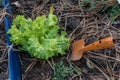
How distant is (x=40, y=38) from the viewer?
1816mm

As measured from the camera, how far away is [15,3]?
2186mm

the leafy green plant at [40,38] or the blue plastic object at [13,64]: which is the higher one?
the leafy green plant at [40,38]

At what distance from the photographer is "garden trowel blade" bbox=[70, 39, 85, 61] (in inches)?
72.2

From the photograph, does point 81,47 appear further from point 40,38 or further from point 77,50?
point 40,38

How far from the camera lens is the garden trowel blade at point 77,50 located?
6.02 ft

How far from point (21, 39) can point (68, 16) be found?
0.46m

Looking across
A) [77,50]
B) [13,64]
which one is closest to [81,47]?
[77,50]

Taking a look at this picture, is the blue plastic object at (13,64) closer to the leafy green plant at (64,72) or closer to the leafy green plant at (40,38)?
the leafy green plant at (40,38)

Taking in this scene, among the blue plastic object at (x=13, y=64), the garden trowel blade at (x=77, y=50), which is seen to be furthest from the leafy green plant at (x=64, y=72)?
the blue plastic object at (x=13, y=64)

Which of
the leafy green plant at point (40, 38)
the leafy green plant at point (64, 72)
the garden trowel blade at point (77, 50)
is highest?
the leafy green plant at point (40, 38)

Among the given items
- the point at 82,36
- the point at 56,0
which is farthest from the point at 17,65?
the point at 56,0

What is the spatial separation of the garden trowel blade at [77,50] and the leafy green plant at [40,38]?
6 centimetres

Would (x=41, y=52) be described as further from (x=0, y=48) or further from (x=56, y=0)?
(x=56, y=0)

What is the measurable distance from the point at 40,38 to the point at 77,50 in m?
0.26
